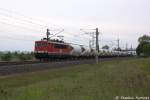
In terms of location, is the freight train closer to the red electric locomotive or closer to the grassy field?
the red electric locomotive

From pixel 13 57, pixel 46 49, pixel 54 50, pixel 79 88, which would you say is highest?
pixel 46 49

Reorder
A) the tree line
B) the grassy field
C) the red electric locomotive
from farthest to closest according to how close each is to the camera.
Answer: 1. the tree line
2. the red electric locomotive
3. the grassy field

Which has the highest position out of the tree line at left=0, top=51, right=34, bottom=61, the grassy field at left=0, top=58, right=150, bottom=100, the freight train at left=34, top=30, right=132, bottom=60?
the freight train at left=34, top=30, right=132, bottom=60

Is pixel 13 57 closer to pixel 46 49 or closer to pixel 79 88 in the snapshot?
pixel 46 49

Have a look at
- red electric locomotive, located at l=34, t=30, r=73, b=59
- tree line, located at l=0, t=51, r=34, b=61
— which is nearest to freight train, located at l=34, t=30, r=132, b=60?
red electric locomotive, located at l=34, t=30, r=73, b=59

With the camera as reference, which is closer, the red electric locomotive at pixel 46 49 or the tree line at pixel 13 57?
the red electric locomotive at pixel 46 49

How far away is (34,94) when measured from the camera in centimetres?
1185

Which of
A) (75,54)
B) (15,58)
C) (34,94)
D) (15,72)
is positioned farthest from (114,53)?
(34,94)

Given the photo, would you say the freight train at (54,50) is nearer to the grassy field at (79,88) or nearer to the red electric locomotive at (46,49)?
the red electric locomotive at (46,49)

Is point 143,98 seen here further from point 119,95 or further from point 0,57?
point 0,57

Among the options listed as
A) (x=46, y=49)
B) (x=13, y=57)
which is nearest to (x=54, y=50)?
(x=46, y=49)

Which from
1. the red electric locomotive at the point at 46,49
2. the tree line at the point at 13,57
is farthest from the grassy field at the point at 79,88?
the tree line at the point at 13,57

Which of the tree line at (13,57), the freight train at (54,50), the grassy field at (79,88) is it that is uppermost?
the freight train at (54,50)

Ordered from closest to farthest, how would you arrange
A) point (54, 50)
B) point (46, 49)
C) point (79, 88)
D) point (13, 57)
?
point (79, 88) < point (46, 49) < point (54, 50) < point (13, 57)
